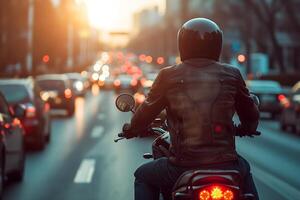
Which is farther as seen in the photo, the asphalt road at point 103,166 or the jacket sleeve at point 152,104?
the asphalt road at point 103,166

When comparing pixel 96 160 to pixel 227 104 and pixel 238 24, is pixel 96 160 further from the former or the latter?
pixel 238 24

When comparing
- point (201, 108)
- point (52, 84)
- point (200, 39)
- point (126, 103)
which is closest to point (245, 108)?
point (201, 108)

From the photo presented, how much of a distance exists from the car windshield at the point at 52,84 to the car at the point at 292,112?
10.6m

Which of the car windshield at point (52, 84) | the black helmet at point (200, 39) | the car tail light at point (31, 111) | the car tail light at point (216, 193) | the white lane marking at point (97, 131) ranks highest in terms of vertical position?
the black helmet at point (200, 39)

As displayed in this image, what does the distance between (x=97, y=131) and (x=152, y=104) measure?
19.2 m

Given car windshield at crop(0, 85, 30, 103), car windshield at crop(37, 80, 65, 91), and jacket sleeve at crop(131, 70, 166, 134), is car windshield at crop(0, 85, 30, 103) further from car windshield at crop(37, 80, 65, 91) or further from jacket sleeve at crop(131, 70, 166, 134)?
car windshield at crop(37, 80, 65, 91)

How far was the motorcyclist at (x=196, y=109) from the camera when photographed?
472 cm

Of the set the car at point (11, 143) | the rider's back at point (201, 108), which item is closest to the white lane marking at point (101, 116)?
the car at point (11, 143)

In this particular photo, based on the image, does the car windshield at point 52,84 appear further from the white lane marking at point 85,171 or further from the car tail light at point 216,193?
the car tail light at point 216,193

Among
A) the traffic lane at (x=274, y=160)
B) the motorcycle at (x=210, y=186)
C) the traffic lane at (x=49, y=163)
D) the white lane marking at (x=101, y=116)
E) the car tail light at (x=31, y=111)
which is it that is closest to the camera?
the motorcycle at (x=210, y=186)

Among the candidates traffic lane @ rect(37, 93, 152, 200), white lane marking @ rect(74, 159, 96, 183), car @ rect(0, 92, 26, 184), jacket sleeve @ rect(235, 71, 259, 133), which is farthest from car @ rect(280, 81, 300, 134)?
jacket sleeve @ rect(235, 71, 259, 133)

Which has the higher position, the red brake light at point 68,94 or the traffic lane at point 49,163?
the traffic lane at point 49,163

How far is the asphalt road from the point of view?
10672 millimetres

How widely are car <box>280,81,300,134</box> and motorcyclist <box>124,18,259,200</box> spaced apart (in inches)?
759
